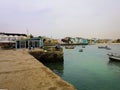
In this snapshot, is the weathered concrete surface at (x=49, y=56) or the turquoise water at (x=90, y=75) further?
the weathered concrete surface at (x=49, y=56)

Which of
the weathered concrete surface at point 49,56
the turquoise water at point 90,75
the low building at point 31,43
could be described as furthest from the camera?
the low building at point 31,43

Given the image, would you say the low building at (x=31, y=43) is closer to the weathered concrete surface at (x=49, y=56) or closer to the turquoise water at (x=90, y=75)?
the weathered concrete surface at (x=49, y=56)

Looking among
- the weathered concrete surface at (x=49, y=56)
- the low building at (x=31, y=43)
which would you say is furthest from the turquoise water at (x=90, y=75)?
the low building at (x=31, y=43)

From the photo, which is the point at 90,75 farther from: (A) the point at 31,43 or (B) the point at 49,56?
(A) the point at 31,43

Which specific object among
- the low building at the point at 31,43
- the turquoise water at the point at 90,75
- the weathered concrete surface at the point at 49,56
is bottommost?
the turquoise water at the point at 90,75

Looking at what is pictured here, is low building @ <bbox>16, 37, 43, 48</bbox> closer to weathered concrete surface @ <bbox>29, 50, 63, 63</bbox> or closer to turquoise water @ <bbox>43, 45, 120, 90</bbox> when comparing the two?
weathered concrete surface @ <bbox>29, 50, 63, 63</bbox>

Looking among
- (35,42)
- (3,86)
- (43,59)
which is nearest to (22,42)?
(35,42)

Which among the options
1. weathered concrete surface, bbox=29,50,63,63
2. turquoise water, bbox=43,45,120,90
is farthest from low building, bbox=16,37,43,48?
turquoise water, bbox=43,45,120,90

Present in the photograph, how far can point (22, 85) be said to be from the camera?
572 cm

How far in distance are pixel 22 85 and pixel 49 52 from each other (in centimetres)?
2045

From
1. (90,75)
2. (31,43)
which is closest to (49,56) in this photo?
(31,43)

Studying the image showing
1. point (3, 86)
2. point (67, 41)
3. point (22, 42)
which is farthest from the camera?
point (67, 41)

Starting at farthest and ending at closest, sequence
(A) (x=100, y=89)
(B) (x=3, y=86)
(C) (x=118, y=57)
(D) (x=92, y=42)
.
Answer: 1. (D) (x=92, y=42)
2. (C) (x=118, y=57)
3. (A) (x=100, y=89)
4. (B) (x=3, y=86)

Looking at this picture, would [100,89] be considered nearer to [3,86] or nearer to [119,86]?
[119,86]
